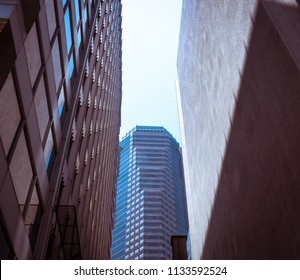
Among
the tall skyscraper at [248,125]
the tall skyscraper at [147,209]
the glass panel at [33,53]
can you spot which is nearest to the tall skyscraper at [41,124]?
the glass panel at [33,53]

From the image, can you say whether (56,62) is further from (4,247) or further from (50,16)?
(4,247)

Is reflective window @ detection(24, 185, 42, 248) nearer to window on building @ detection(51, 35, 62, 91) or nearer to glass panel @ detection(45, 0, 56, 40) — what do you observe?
window on building @ detection(51, 35, 62, 91)

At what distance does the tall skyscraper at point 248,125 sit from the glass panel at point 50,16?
35.4ft

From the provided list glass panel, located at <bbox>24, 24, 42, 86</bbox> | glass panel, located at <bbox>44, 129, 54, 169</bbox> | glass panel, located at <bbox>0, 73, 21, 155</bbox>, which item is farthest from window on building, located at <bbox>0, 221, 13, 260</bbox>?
glass panel, located at <bbox>24, 24, 42, 86</bbox>

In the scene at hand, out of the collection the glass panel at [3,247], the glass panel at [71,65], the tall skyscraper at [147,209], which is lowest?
the glass panel at [3,247]

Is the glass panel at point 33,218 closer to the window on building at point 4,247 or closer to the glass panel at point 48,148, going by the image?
the window on building at point 4,247

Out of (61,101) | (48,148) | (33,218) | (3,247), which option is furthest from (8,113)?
(61,101)

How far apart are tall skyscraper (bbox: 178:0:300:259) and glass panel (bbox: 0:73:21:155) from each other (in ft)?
37.9

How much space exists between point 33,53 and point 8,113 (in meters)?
3.64

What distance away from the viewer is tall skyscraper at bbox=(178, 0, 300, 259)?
17.1 m

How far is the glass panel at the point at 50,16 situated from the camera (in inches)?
658

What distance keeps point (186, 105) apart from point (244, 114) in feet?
95.5

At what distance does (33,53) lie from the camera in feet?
48.6
